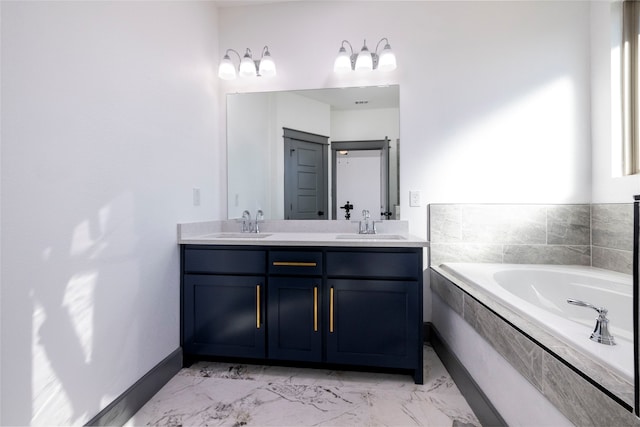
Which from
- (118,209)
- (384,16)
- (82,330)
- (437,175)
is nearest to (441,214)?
(437,175)

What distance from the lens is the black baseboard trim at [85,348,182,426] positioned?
126cm

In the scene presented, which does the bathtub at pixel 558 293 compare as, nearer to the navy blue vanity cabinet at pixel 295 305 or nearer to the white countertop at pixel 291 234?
the white countertop at pixel 291 234

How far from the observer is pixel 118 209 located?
1.33 metres

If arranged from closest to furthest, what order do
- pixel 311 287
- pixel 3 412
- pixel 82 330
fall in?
pixel 3 412
pixel 82 330
pixel 311 287

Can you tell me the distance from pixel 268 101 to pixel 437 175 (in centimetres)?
142

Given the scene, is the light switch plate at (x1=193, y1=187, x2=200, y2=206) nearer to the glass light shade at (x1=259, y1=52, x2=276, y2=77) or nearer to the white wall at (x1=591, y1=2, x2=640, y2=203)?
the glass light shade at (x1=259, y1=52, x2=276, y2=77)

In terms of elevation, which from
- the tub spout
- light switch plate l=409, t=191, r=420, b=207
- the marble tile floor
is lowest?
the marble tile floor

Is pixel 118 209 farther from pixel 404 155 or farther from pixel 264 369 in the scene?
pixel 404 155

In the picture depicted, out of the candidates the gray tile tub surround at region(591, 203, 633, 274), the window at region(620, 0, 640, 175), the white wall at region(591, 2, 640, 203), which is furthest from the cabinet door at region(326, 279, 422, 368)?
the window at region(620, 0, 640, 175)

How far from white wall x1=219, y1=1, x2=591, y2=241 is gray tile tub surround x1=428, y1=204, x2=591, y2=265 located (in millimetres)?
87

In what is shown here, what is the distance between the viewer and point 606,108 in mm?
1852

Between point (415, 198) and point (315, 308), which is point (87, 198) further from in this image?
point (415, 198)

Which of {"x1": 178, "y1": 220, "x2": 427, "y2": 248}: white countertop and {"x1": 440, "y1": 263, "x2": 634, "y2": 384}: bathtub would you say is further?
{"x1": 178, "y1": 220, "x2": 427, "y2": 248}: white countertop

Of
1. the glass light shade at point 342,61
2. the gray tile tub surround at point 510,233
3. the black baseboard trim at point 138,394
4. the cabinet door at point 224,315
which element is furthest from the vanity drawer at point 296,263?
the glass light shade at point 342,61
